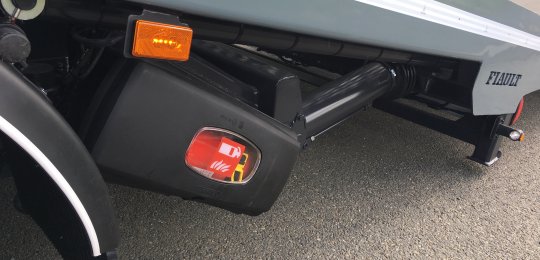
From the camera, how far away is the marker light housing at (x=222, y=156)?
124 cm

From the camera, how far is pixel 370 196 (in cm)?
243

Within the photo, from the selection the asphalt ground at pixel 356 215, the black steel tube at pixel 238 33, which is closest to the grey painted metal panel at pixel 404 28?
the black steel tube at pixel 238 33

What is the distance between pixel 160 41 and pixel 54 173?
1.23 feet

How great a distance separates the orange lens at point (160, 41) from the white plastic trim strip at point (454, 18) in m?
0.62

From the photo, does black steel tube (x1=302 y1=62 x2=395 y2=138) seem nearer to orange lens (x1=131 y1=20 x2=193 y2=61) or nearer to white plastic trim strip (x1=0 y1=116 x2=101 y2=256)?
orange lens (x1=131 y1=20 x2=193 y2=61)

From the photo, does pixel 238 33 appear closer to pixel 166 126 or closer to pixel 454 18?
pixel 166 126

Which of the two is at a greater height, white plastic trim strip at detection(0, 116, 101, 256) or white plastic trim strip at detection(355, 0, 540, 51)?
white plastic trim strip at detection(355, 0, 540, 51)

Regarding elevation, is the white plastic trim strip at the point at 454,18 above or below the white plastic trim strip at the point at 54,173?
above

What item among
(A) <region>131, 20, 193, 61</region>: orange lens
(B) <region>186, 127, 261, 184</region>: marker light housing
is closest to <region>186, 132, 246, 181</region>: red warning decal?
(B) <region>186, 127, 261, 184</region>: marker light housing

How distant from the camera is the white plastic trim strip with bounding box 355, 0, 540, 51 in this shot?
158 centimetres

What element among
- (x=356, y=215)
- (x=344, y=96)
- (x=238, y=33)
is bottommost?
(x=356, y=215)

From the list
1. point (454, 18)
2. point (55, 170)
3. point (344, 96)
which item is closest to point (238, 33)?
point (55, 170)

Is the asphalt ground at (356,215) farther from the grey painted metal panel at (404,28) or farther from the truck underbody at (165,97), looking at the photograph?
the grey painted metal panel at (404,28)

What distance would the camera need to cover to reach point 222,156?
1.28 meters
